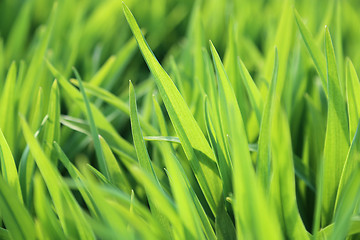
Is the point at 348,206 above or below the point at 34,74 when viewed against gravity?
below

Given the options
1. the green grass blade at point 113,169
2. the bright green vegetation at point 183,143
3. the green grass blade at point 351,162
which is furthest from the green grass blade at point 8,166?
the green grass blade at point 351,162

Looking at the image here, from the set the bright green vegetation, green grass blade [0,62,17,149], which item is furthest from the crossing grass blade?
green grass blade [0,62,17,149]

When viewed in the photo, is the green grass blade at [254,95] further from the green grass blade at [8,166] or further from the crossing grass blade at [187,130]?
the green grass blade at [8,166]

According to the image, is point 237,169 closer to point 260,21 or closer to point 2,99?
point 2,99

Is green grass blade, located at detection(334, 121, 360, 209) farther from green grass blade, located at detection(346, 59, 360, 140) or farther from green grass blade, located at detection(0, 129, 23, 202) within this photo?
green grass blade, located at detection(0, 129, 23, 202)

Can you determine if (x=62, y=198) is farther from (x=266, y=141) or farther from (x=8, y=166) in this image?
(x=266, y=141)

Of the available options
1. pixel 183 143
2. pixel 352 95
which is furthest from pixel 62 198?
pixel 352 95
